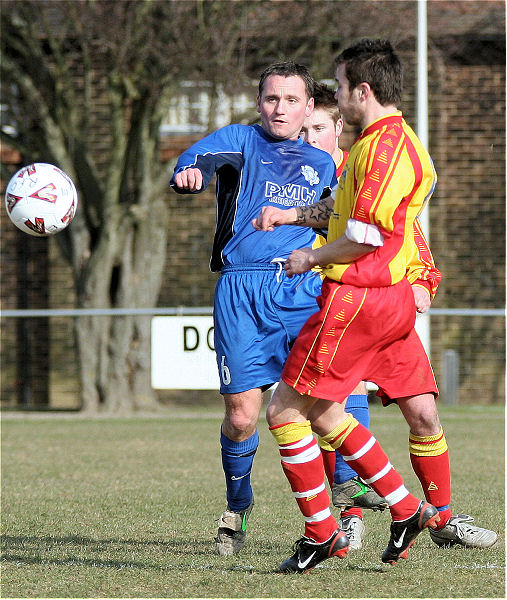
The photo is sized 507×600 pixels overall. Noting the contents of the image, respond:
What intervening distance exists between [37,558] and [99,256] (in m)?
11.1

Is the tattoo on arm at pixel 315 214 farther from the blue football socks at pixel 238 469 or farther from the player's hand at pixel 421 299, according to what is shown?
the blue football socks at pixel 238 469

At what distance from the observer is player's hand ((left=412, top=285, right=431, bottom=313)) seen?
502cm

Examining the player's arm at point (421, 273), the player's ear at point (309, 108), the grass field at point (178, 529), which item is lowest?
the grass field at point (178, 529)

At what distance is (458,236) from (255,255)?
1357 centimetres

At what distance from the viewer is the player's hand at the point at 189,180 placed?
15.4 ft

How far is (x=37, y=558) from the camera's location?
4930 mm

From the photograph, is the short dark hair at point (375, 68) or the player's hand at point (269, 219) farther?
the player's hand at point (269, 219)

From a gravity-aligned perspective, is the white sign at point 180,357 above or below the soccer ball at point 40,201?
below

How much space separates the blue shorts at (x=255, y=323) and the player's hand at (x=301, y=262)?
81 centimetres

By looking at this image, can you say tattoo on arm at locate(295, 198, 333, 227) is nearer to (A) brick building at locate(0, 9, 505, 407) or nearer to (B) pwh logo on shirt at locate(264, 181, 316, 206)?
(B) pwh logo on shirt at locate(264, 181, 316, 206)

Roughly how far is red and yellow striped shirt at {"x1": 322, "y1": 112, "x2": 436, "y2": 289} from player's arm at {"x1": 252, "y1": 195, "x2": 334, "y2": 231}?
167mm

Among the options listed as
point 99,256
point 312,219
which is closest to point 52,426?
point 99,256

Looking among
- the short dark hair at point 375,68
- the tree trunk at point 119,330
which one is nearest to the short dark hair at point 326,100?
the short dark hair at point 375,68

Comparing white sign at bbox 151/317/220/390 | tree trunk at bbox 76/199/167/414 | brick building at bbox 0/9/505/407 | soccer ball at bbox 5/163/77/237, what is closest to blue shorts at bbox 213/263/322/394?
soccer ball at bbox 5/163/77/237
